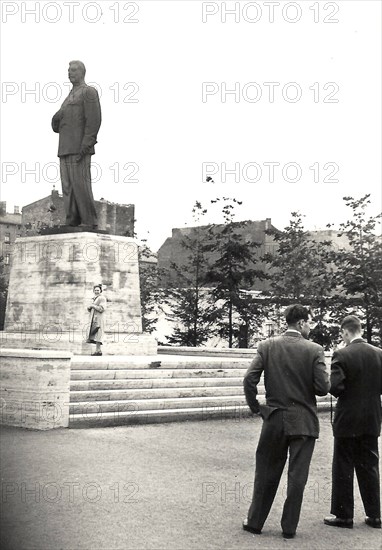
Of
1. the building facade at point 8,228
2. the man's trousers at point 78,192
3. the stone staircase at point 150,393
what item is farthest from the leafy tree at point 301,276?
the building facade at point 8,228

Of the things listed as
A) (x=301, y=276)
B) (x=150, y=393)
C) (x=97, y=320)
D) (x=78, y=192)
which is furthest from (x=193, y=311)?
(x=150, y=393)

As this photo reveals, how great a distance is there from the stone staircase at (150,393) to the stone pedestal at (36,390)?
1.31ft

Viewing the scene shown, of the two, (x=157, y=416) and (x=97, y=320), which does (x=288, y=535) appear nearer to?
(x=157, y=416)

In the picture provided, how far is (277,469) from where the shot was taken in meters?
6.09

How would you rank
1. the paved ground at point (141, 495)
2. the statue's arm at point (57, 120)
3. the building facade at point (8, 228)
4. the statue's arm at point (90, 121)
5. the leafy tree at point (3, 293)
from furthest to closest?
the building facade at point (8, 228), the leafy tree at point (3, 293), the statue's arm at point (57, 120), the statue's arm at point (90, 121), the paved ground at point (141, 495)

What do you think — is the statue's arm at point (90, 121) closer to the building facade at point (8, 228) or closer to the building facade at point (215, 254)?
the building facade at point (215, 254)

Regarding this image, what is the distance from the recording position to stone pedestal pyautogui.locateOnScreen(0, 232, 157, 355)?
18.1 meters

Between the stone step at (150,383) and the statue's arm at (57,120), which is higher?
the statue's arm at (57,120)

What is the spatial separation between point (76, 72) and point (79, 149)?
198 centimetres

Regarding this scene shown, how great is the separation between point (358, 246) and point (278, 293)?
4.06 m

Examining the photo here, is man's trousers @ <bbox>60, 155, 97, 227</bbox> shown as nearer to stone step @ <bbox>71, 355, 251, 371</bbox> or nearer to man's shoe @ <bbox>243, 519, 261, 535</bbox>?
stone step @ <bbox>71, 355, 251, 371</bbox>

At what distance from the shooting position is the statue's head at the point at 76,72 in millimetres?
19406

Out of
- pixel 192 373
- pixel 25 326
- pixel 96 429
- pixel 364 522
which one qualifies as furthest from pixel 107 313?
pixel 364 522

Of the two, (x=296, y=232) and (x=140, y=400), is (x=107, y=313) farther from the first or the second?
(x=296, y=232)
